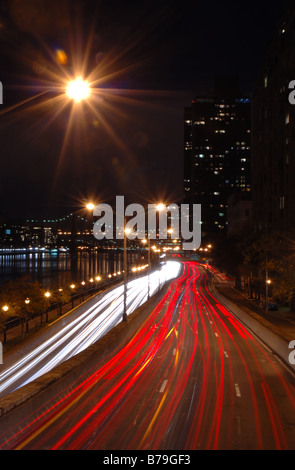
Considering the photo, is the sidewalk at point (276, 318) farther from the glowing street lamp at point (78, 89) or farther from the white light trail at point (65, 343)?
the glowing street lamp at point (78, 89)

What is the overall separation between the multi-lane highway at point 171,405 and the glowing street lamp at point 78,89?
7.02 metres

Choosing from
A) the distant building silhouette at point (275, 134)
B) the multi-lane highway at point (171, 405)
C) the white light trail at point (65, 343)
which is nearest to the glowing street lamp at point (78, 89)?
the multi-lane highway at point (171, 405)

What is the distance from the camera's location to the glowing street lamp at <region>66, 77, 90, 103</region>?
7934 millimetres

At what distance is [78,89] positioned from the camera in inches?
316

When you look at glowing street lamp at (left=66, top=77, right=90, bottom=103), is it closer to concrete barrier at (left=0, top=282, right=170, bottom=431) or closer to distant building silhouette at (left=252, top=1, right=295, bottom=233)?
concrete barrier at (left=0, top=282, right=170, bottom=431)

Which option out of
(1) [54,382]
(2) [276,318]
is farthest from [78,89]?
(2) [276,318]

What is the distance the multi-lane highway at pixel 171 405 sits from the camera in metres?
8.98

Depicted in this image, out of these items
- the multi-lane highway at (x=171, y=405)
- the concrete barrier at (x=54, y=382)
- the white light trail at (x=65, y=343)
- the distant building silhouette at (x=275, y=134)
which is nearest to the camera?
the multi-lane highway at (x=171, y=405)

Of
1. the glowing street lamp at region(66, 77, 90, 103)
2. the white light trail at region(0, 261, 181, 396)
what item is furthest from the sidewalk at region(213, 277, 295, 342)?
the glowing street lamp at region(66, 77, 90, 103)

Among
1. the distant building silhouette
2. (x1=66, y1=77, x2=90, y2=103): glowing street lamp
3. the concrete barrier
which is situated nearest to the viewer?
(x1=66, y1=77, x2=90, y2=103): glowing street lamp

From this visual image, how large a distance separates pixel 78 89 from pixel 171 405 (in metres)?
8.57

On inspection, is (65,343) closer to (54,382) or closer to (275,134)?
(54,382)

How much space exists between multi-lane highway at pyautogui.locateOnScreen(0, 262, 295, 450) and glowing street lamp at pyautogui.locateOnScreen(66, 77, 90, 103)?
7.02m

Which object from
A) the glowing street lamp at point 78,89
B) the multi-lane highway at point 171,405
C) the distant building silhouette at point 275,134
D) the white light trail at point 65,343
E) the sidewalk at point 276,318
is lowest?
the white light trail at point 65,343
